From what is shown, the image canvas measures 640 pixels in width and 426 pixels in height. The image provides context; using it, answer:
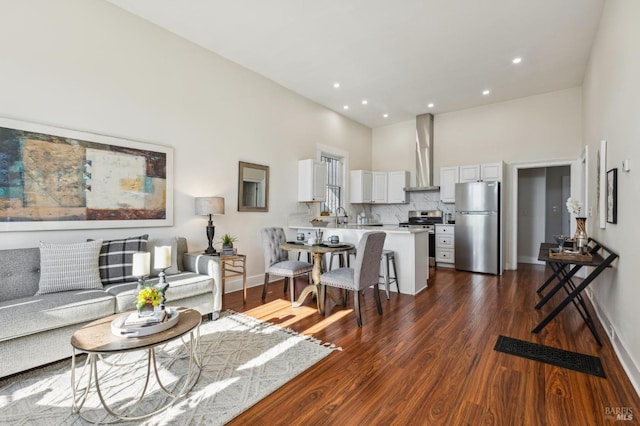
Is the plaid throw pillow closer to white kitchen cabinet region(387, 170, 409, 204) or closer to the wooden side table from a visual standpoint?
the wooden side table

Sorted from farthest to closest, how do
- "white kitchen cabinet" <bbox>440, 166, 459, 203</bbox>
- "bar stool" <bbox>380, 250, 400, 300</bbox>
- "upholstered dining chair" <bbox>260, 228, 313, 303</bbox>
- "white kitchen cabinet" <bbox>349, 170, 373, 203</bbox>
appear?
"white kitchen cabinet" <bbox>349, 170, 373, 203</bbox> < "white kitchen cabinet" <bbox>440, 166, 459, 203</bbox> < "bar stool" <bbox>380, 250, 400, 300</bbox> < "upholstered dining chair" <bbox>260, 228, 313, 303</bbox>

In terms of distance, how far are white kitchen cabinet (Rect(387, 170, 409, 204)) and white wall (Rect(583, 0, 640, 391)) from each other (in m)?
3.94

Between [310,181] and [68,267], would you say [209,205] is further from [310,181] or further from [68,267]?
[310,181]

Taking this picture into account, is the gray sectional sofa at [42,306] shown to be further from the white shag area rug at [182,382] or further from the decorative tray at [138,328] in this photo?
the decorative tray at [138,328]

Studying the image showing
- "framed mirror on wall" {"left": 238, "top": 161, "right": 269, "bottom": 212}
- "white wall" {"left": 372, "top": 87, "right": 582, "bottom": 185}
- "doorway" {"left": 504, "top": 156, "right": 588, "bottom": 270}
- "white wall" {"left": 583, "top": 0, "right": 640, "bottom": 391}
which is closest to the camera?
"white wall" {"left": 583, "top": 0, "right": 640, "bottom": 391}

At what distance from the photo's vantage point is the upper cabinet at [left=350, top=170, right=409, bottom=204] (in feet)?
24.0

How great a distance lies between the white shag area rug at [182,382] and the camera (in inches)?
71.2

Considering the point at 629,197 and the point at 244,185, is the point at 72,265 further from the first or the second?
the point at 629,197

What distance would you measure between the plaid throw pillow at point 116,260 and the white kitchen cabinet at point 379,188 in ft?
18.2

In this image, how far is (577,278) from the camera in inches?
213

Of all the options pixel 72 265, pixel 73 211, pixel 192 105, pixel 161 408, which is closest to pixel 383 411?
pixel 161 408

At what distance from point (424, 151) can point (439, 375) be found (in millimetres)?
5744

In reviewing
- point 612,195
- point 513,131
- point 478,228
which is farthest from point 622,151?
point 513,131

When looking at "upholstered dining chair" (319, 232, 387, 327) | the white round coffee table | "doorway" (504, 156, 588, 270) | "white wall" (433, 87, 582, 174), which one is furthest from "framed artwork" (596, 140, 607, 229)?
the white round coffee table
